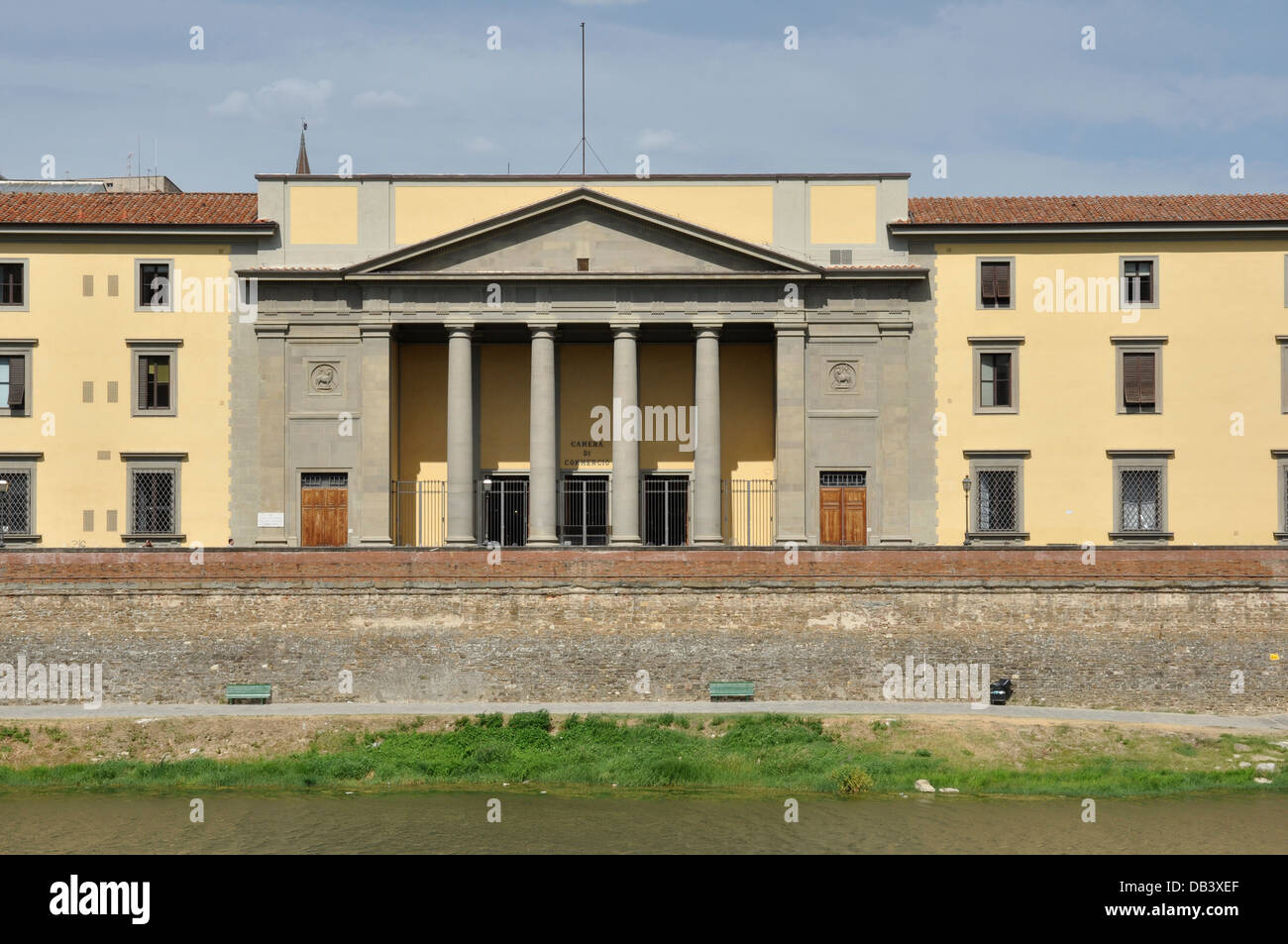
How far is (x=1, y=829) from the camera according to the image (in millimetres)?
25594

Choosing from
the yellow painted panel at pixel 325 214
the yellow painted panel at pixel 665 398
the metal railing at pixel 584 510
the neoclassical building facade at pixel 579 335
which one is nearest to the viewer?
the neoclassical building facade at pixel 579 335

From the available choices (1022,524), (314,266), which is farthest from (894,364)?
(314,266)

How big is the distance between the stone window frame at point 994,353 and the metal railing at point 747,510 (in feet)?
22.6

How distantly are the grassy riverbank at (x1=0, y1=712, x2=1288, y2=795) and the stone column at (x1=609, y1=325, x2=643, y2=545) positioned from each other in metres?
10.6

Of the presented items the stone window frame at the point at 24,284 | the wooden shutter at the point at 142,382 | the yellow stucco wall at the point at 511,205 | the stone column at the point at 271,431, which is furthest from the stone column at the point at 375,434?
the stone window frame at the point at 24,284

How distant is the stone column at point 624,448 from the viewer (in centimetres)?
4131

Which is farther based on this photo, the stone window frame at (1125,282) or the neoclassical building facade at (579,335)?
the stone window frame at (1125,282)

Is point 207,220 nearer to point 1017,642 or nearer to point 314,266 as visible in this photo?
point 314,266

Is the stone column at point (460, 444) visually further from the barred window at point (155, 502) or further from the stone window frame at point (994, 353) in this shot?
the stone window frame at point (994, 353)

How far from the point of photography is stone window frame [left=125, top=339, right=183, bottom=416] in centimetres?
4241

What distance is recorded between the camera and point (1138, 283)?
141ft

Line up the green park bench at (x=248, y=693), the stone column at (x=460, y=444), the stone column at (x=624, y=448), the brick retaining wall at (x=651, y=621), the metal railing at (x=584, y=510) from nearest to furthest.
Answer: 1. the green park bench at (x=248, y=693)
2. the brick retaining wall at (x=651, y=621)
3. the stone column at (x=624, y=448)
4. the stone column at (x=460, y=444)
5. the metal railing at (x=584, y=510)

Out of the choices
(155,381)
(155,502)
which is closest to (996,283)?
(155,381)

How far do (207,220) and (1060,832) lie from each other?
102 feet
